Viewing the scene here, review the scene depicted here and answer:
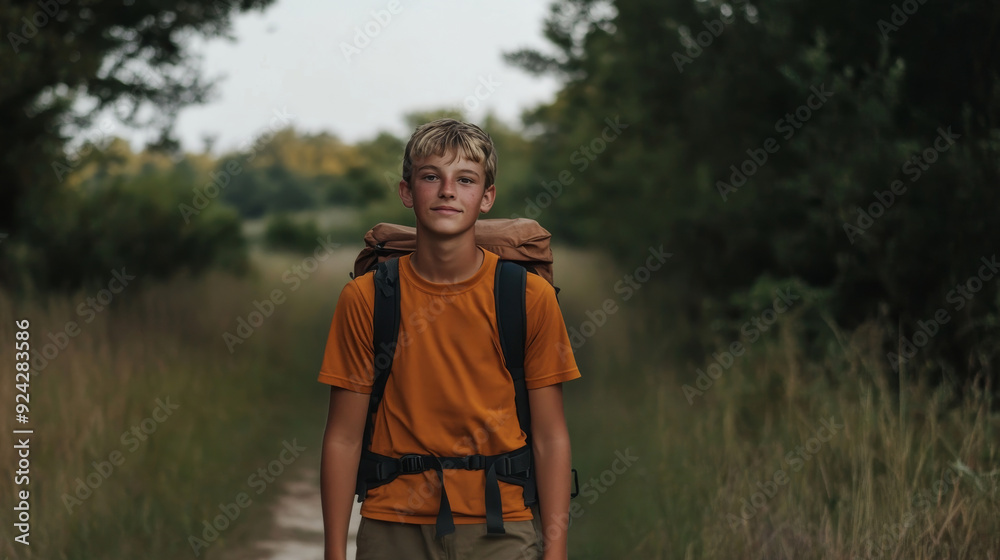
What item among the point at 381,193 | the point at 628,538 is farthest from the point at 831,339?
the point at 381,193

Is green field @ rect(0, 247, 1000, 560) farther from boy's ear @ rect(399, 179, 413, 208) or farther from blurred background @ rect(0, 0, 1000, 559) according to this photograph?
boy's ear @ rect(399, 179, 413, 208)

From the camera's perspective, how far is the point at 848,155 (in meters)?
7.12

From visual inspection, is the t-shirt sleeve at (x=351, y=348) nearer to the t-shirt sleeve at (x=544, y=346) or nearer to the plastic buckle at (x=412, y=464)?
the plastic buckle at (x=412, y=464)

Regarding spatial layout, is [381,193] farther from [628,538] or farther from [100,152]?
[628,538]

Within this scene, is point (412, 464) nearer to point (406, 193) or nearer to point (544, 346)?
point (544, 346)

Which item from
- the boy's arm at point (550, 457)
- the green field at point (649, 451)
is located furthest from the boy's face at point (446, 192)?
the green field at point (649, 451)

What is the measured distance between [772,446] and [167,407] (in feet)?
→ 15.2

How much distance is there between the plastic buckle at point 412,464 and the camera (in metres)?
2.66

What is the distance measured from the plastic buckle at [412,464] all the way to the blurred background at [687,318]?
2.39m

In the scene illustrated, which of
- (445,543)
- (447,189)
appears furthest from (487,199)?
(445,543)

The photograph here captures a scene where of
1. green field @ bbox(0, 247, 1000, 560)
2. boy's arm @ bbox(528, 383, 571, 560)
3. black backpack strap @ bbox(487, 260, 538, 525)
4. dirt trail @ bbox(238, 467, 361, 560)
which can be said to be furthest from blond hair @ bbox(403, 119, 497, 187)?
dirt trail @ bbox(238, 467, 361, 560)

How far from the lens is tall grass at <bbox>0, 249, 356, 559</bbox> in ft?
16.9

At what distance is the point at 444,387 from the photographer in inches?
106

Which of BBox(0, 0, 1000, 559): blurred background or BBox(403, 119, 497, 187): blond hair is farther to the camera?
BBox(0, 0, 1000, 559): blurred background
